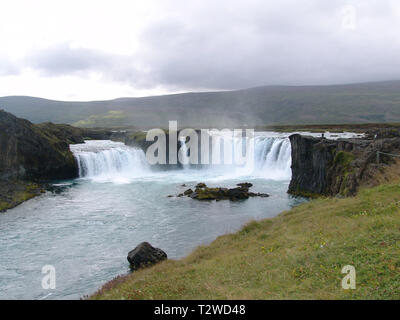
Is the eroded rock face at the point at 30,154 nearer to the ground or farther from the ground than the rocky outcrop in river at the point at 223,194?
farther from the ground

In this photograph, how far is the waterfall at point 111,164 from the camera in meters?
54.2

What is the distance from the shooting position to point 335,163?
30.8 metres

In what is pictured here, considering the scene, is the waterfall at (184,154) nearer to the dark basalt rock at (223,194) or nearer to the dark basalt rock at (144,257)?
the dark basalt rock at (223,194)

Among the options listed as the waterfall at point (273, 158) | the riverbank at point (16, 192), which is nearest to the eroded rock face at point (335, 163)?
the waterfall at point (273, 158)

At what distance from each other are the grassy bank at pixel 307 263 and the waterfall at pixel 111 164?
129ft

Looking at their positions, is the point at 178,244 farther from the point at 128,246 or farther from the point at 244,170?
the point at 244,170

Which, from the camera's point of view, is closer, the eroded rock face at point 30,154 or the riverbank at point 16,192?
the riverbank at point 16,192

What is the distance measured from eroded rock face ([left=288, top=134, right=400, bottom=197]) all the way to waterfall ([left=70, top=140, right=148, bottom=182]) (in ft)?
88.8

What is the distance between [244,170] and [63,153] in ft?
Result: 98.7

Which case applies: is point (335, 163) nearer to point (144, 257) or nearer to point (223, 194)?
point (223, 194)

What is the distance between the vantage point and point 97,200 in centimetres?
3678

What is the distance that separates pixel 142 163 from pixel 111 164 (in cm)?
665

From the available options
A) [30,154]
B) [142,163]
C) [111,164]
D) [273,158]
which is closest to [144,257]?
[273,158]
